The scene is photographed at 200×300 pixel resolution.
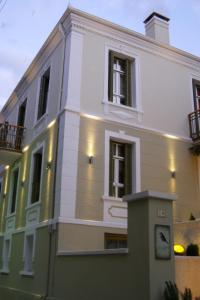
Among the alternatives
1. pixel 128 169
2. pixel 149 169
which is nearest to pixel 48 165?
pixel 128 169

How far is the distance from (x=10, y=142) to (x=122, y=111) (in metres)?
5.27

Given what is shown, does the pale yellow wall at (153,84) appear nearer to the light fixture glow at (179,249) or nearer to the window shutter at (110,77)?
the window shutter at (110,77)

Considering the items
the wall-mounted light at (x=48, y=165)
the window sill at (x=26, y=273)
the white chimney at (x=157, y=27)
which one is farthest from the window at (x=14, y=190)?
the white chimney at (x=157, y=27)

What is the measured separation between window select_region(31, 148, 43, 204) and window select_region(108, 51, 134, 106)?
324 cm

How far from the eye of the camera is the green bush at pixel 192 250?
8.95 m

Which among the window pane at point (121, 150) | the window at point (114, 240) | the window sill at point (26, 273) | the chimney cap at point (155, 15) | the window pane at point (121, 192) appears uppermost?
the chimney cap at point (155, 15)

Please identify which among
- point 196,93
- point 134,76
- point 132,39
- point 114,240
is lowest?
point 114,240

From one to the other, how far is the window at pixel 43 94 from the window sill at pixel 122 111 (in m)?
3.02

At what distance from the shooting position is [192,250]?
9000 mm

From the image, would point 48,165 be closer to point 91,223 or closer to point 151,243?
point 91,223

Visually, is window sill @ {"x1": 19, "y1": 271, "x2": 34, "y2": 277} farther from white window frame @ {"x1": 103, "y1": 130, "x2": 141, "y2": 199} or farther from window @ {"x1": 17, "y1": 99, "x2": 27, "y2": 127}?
window @ {"x1": 17, "y1": 99, "x2": 27, "y2": 127}

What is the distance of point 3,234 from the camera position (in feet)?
50.6

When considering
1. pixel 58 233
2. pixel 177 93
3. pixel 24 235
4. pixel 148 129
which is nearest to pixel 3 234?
pixel 24 235

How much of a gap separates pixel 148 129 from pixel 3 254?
308 inches
